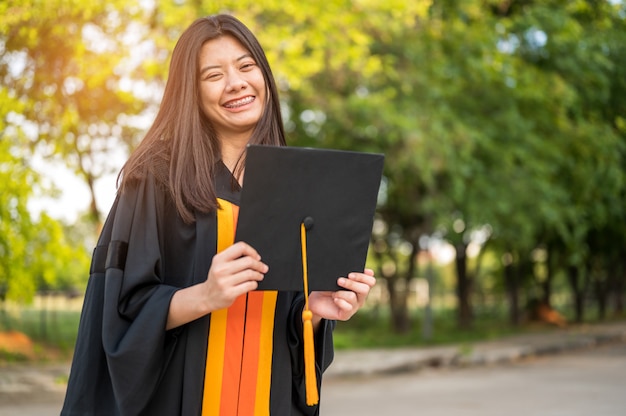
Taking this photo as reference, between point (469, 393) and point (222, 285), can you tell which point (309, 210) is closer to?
point (222, 285)

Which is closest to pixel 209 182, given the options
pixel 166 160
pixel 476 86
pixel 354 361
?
pixel 166 160

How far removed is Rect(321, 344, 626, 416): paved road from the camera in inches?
319

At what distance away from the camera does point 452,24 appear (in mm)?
13922

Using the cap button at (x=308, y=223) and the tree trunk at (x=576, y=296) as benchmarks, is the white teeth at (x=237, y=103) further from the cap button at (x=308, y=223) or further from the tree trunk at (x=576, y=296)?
the tree trunk at (x=576, y=296)

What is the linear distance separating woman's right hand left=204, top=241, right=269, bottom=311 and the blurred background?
6460 mm

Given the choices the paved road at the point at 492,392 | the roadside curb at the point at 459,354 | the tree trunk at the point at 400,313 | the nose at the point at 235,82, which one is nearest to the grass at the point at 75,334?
the tree trunk at the point at 400,313

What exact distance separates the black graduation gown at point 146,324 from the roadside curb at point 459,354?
29.4ft

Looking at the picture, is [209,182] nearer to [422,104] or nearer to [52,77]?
[52,77]

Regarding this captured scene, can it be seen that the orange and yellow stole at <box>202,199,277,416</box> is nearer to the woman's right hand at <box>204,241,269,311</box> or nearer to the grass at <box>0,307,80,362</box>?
the woman's right hand at <box>204,241,269,311</box>

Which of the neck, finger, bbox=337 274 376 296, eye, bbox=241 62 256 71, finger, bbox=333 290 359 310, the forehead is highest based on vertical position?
the forehead

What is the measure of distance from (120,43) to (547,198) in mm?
8187

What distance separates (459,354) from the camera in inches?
517

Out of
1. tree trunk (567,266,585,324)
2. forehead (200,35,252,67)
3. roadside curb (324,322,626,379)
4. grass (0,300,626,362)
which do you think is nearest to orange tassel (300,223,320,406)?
forehead (200,35,252,67)

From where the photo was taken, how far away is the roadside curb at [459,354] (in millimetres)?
11727
